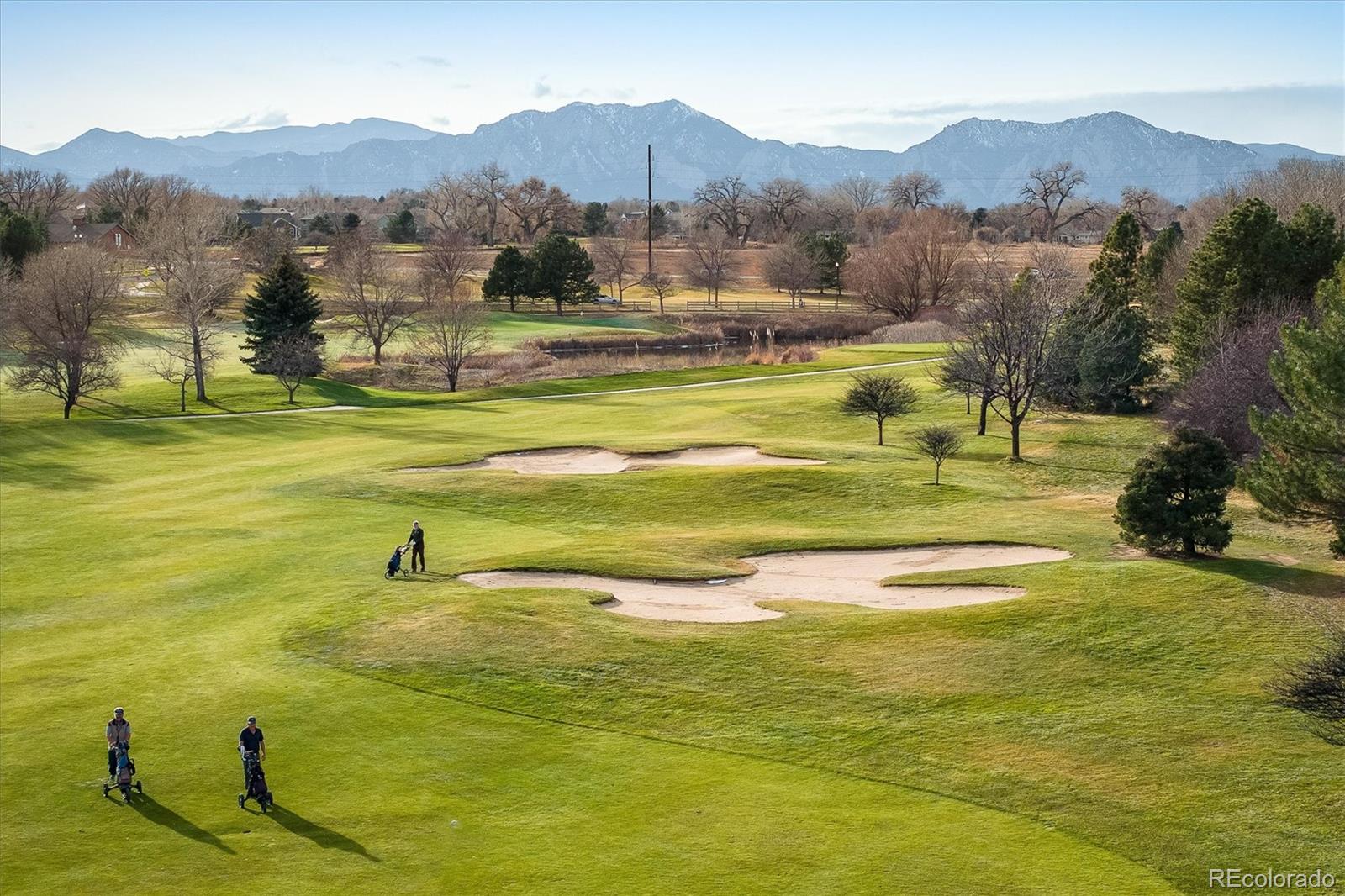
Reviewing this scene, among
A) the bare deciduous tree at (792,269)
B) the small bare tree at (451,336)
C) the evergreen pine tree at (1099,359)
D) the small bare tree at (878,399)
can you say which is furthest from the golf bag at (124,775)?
the bare deciduous tree at (792,269)

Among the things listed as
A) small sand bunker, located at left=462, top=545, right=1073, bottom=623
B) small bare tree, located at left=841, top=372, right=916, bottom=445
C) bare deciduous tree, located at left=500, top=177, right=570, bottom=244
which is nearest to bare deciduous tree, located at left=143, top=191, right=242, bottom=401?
small bare tree, located at left=841, top=372, right=916, bottom=445

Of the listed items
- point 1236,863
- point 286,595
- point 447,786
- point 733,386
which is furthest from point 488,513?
point 733,386

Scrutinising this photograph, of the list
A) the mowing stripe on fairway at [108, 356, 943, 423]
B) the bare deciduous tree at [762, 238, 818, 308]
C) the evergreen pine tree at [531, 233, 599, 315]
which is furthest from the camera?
the bare deciduous tree at [762, 238, 818, 308]

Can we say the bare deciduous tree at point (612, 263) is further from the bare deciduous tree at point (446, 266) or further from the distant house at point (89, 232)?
the distant house at point (89, 232)

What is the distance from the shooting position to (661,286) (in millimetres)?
118375

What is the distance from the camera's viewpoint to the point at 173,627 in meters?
29.2

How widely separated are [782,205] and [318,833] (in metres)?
165

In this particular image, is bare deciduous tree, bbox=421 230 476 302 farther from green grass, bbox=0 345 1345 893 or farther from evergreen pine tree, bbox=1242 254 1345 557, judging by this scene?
evergreen pine tree, bbox=1242 254 1345 557

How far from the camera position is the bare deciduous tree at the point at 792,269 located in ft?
404

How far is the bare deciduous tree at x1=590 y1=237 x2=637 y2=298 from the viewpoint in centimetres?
Answer: 12825

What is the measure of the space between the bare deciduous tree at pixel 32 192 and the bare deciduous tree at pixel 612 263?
61439mm

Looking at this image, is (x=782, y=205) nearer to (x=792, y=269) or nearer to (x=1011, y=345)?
(x=792, y=269)

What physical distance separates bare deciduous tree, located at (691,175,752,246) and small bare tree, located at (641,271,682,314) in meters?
29.6

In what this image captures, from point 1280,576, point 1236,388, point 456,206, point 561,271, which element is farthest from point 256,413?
point 456,206
